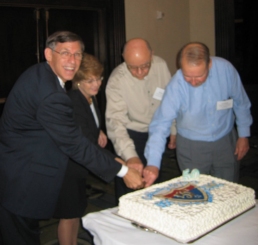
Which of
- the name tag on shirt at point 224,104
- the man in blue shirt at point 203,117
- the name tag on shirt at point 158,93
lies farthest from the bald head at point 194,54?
the name tag on shirt at point 158,93

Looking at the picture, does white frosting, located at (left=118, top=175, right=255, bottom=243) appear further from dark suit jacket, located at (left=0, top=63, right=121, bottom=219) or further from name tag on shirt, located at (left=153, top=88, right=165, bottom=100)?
name tag on shirt, located at (left=153, top=88, right=165, bottom=100)

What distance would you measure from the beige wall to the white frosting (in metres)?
4.32

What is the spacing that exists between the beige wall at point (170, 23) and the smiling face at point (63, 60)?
3.81 m

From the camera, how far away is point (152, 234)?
135 cm

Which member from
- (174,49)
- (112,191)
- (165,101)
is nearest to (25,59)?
(112,191)

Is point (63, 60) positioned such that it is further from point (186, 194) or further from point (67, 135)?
point (186, 194)

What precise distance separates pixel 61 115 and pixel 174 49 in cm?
486

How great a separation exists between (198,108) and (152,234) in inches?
38.4

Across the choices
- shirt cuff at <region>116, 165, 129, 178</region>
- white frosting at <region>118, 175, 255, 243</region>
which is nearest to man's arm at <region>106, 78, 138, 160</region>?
shirt cuff at <region>116, 165, 129, 178</region>

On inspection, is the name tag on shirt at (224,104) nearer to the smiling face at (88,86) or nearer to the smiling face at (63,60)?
the smiling face at (88,86)

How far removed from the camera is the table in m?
1.29

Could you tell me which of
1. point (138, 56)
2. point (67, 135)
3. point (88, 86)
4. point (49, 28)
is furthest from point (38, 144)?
point (49, 28)

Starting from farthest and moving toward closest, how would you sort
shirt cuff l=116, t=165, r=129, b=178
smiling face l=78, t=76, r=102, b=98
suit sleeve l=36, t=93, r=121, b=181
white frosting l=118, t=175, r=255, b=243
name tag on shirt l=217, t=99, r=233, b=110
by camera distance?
smiling face l=78, t=76, r=102, b=98 → name tag on shirt l=217, t=99, r=233, b=110 → shirt cuff l=116, t=165, r=129, b=178 → suit sleeve l=36, t=93, r=121, b=181 → white frosting l=118, t=175, r=255, b=243

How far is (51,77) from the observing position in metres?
1.72
